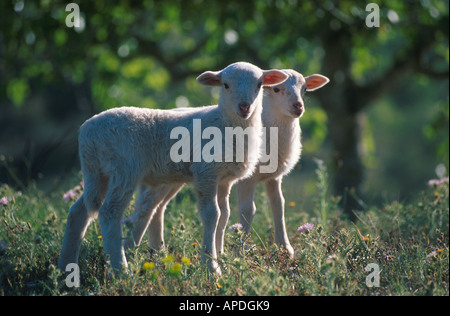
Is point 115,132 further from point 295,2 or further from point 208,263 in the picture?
point 295,2

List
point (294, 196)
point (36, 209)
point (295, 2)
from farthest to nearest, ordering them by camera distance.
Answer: point (295, 2) < point (294, 196) < point (36, 209)

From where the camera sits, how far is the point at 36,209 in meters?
5.54

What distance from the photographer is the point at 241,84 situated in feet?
14.0

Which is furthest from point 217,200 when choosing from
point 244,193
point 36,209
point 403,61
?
point 403,61

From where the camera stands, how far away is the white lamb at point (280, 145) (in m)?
4.84

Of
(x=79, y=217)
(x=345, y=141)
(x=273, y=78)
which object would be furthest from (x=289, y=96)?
(x=345, y=141)

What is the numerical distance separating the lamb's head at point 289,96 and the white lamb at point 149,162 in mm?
353

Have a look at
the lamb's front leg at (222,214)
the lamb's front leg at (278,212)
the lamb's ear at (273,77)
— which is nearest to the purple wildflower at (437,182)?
the lamb's front leg at (278,212)

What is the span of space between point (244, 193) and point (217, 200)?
1.29ft

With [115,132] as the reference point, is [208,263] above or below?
below

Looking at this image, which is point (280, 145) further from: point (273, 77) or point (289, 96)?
point (273, 77)

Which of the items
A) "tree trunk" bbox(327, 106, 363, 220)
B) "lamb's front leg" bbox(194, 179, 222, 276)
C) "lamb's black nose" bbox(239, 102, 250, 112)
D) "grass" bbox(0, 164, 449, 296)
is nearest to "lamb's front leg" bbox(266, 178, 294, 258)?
"grass" bbox(0, 164, 449, 296)

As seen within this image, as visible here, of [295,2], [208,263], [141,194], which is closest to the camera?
[208,263]

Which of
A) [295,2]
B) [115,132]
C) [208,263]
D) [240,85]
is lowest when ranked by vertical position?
[208,263]
